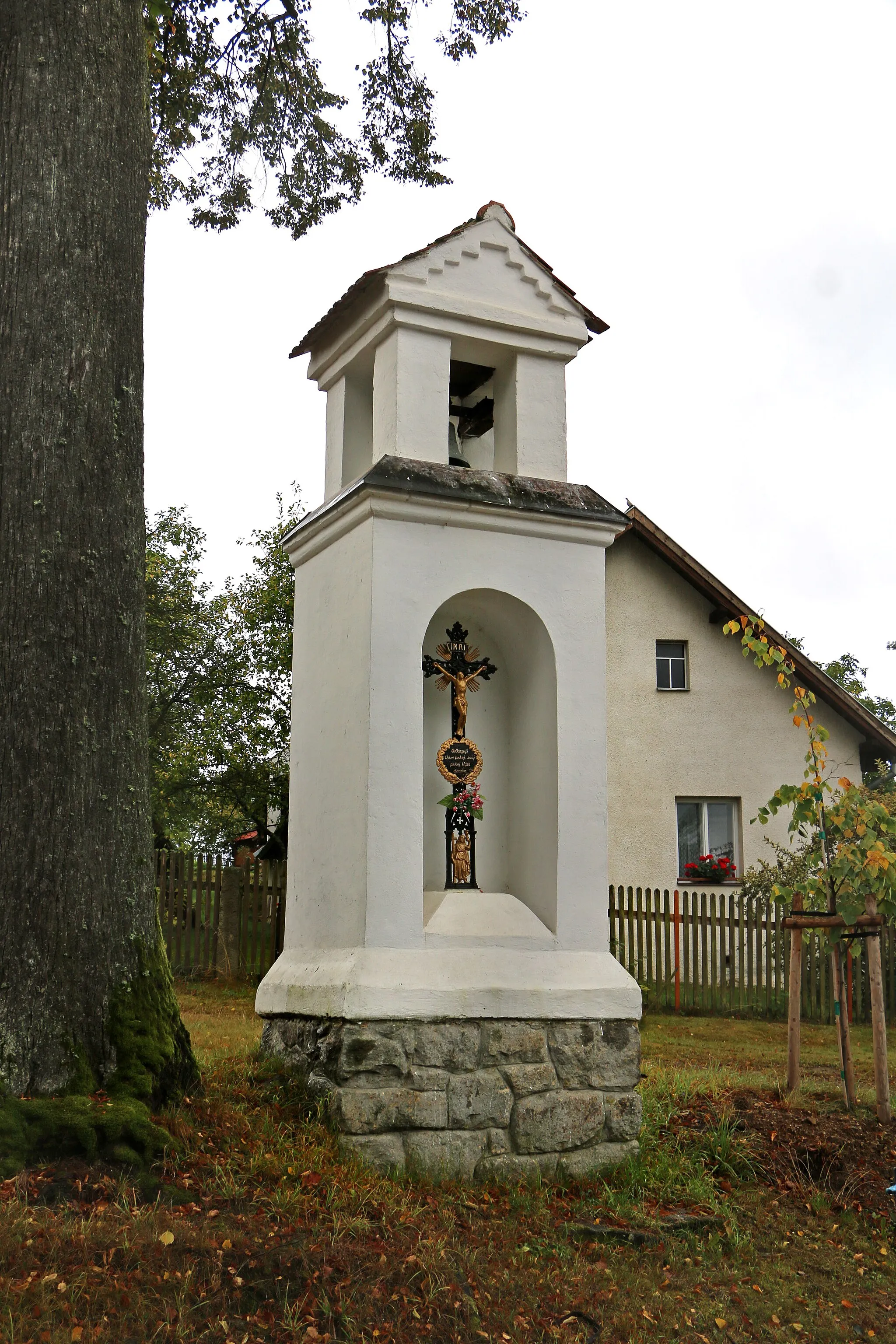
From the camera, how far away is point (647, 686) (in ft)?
53.2

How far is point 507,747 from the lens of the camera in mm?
7078

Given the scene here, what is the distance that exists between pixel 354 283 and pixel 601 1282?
509 cm

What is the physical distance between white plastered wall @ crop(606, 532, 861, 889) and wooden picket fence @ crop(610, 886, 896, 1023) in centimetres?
215

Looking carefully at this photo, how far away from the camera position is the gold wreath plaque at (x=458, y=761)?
6598 mm

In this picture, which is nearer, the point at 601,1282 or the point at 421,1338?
the point at 421,1338

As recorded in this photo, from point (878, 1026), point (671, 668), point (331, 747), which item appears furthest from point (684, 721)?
point (331, 747)

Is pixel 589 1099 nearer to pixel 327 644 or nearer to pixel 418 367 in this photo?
pixel 327 644

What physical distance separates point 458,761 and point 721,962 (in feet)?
25.1

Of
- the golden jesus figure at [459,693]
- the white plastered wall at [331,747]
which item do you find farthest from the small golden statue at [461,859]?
the white plastered wall at [331,747]

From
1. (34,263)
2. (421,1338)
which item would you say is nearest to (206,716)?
(34,263)

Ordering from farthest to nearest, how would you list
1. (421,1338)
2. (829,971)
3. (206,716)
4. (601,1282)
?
1. (206,716)
2. (829,971)
3. (601,1282)
4. (421,1338)

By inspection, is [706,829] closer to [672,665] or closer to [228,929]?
[672,665]

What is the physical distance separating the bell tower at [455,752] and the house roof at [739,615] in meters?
8.66

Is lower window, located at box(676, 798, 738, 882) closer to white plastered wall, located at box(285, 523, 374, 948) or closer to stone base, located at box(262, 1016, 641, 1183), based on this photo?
white plastered wall, located at box(285, 523, 374, 948)
